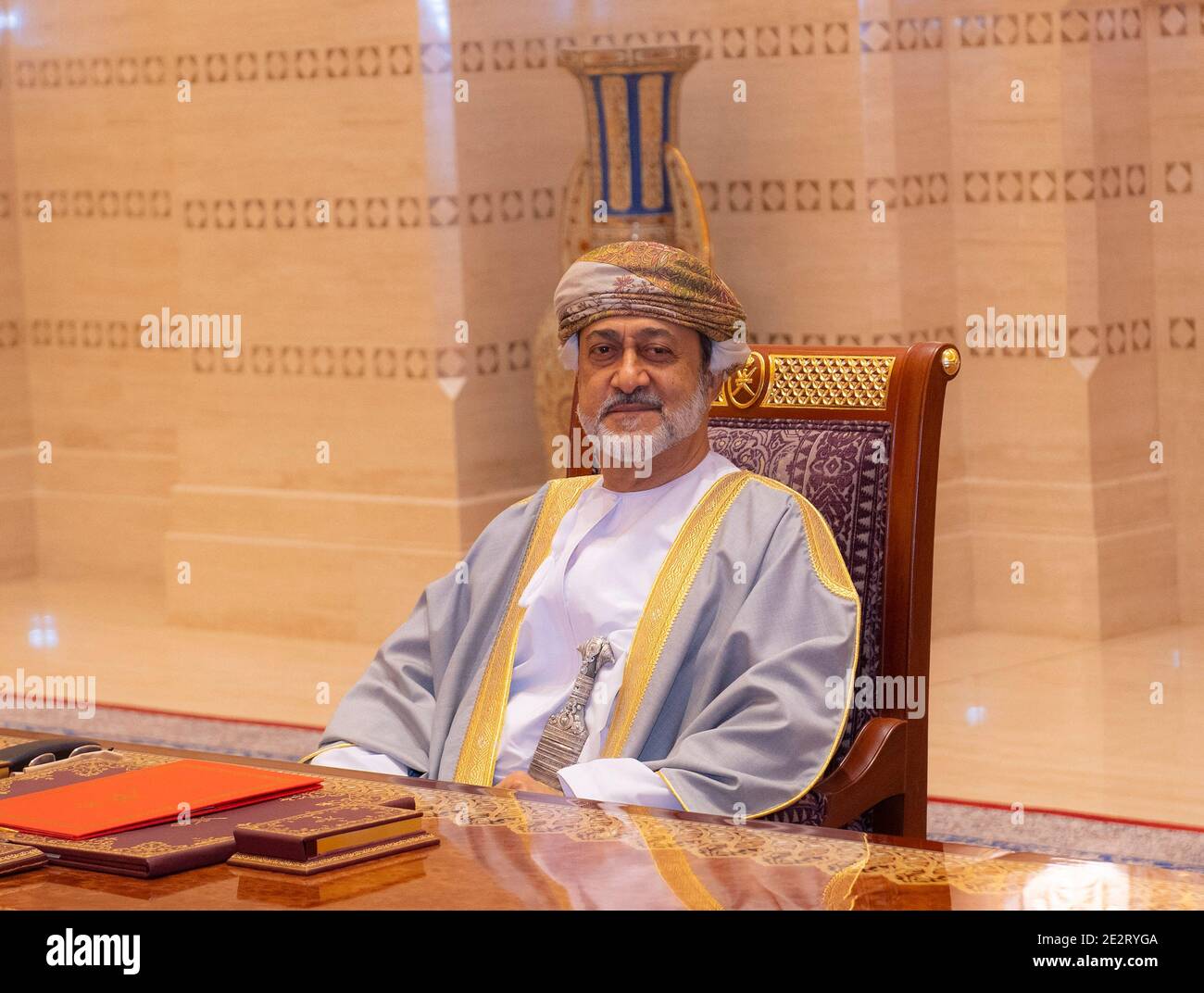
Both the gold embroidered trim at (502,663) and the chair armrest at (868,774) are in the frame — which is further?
the gold embroidered trim at (502,663)

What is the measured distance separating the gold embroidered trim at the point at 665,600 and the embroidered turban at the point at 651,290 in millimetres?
277

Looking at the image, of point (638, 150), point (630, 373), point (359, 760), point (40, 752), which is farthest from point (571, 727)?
point (638, 150)

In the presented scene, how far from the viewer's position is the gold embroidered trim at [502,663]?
3.53m

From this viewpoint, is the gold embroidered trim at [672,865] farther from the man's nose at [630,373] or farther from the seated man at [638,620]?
the man's nose at [630,373]

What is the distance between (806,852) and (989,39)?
5982mm

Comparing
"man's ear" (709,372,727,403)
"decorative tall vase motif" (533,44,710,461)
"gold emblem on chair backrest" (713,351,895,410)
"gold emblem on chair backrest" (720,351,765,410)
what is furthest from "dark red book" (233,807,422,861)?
"decorative tall vase motif" (533,44,710,461)

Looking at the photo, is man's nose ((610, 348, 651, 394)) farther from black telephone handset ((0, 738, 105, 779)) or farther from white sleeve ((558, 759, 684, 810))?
black telephone handset ((0, 738, 105, 779))

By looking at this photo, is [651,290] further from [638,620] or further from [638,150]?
[638,150]

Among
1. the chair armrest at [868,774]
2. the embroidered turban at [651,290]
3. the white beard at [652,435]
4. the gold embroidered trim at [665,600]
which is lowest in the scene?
the chair armrest at [868,774]

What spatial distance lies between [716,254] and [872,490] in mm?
4784

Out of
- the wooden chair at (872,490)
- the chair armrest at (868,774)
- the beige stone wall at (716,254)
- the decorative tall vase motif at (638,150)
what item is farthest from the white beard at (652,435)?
the beige stone wall at (716,254)

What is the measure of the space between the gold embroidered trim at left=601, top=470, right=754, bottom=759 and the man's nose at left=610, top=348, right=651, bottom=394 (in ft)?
0.73

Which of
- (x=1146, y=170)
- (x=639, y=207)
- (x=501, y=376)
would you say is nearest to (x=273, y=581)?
(x=501, y=376)
